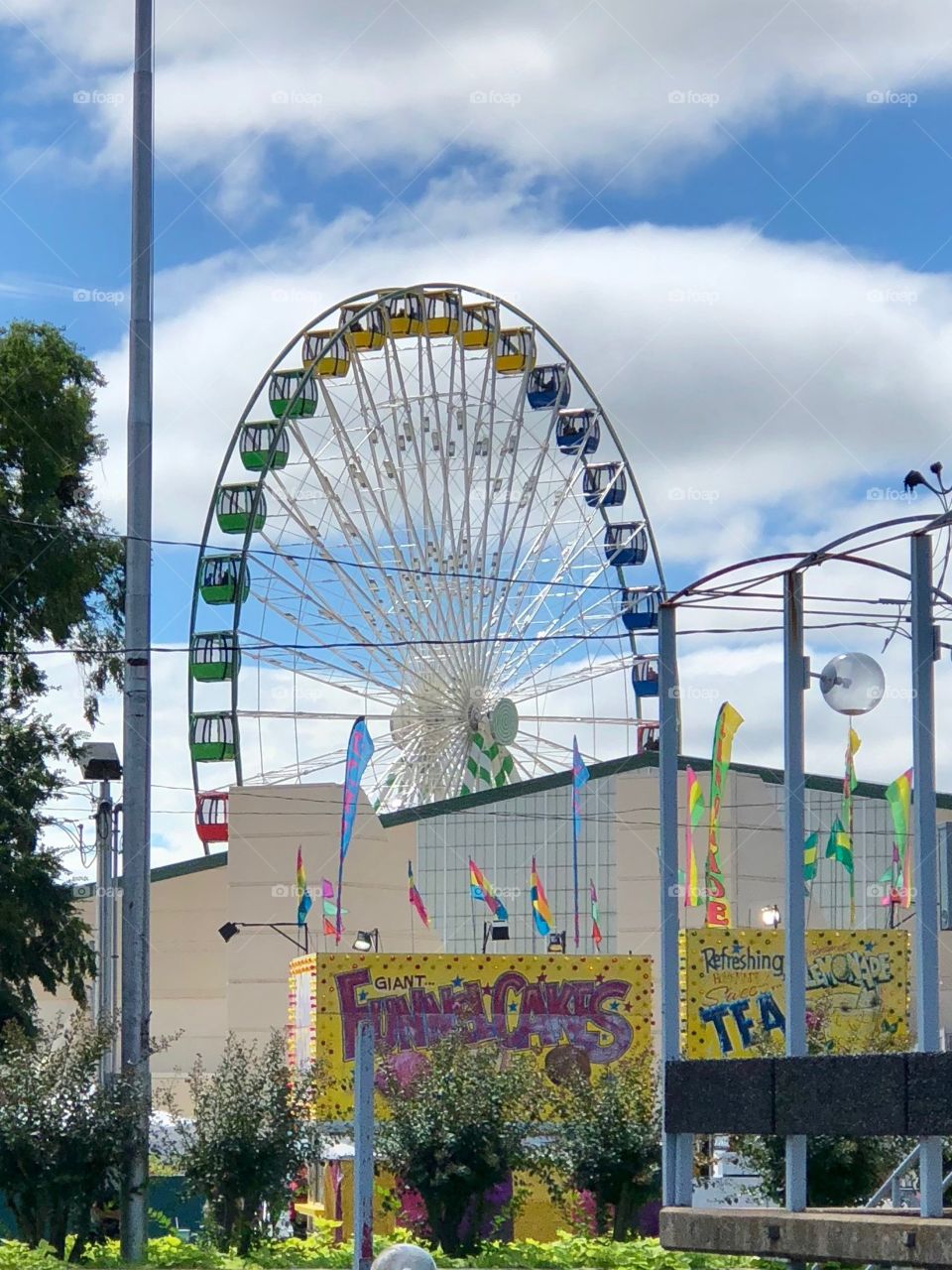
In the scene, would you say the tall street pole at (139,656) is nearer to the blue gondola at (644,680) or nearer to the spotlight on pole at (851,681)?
the spotlight on pole at (851,681)

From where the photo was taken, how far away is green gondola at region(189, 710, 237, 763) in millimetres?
44312

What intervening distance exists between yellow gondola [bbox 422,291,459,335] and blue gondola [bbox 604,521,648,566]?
6.49m

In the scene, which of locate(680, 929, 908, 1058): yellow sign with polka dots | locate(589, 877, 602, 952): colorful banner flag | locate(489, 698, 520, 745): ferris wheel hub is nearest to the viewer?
locate(680, 929, 908, 1058): yellow sign with polka dots

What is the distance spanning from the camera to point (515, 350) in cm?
4556

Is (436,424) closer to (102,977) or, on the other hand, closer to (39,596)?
(39,596)

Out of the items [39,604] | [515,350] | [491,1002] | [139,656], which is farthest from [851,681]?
[515,350]

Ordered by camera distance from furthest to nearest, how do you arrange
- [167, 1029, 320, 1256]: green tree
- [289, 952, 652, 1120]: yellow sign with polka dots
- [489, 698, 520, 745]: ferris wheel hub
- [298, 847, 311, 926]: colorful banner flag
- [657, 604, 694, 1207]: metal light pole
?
[489, 698, 520, 745]: ferris wheel hub < [298, 847, 311, 926]: colorful banner flag < [289, 952, 652, 1120]: yellow sign with polka dots < [167, 1029, 320, 1256]: green tree < [657, 604, 694, 1207]: metal light pole

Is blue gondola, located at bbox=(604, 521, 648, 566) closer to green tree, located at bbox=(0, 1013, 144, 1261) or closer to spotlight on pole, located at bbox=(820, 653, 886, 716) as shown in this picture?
green tree, located at bbox=(0, 1013, 144, 1261)

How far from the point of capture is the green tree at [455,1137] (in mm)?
19531

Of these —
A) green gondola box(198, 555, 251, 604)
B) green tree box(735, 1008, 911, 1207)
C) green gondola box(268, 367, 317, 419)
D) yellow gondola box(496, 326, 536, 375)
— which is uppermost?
yellow gondola box(496, 326, 536, 375)

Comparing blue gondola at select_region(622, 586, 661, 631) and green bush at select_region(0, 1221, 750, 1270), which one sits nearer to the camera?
green bush at select_region(0, 1221, 750, 1270)

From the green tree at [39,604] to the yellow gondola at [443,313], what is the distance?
12410 millimetres

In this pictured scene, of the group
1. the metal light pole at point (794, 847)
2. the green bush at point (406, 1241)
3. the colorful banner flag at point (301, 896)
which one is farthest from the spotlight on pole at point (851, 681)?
the colorful banner flag at point (301, 896)

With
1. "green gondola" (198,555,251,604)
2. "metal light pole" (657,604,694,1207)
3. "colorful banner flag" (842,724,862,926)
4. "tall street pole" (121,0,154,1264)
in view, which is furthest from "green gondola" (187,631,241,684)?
"metal light pole" (657,604,694,1207)
